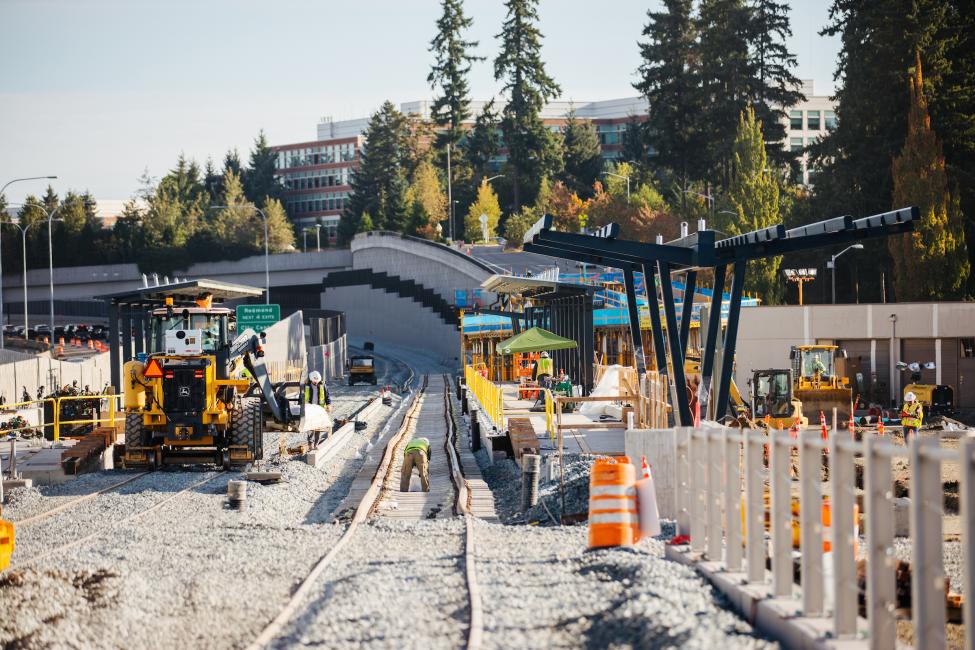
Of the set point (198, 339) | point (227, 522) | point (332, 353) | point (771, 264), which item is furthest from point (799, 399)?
point (332, 353)

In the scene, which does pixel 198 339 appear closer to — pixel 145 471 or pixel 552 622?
pixel 145 471

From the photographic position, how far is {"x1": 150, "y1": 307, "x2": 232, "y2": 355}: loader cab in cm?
2242

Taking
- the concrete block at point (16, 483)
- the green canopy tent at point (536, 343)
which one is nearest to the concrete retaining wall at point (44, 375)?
the green canopy tent at point (536, 343)

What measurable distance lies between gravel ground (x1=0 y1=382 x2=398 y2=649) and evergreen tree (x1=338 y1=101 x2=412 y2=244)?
364ft

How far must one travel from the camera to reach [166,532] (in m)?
15.5

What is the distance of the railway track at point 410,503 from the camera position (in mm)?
9820

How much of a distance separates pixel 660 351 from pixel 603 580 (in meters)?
15.1

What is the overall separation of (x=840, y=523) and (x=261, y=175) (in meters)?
162

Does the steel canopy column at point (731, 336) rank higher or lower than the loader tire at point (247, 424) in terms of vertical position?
higher

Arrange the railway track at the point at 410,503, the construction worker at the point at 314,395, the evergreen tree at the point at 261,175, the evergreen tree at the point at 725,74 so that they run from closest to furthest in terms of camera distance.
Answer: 1. the railway track at the point at 410,503
2. the construction worker at the point at 314,395
3. the evergreen tree at the point at 725,74
4. the evergreen tree at the point at 261,175

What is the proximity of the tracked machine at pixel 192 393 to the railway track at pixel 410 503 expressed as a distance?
2667 millimetres

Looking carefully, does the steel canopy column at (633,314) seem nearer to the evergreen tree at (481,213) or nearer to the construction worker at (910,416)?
the construction worker at (910,416)

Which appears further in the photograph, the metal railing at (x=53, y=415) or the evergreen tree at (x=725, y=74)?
the evergreen tree at (x=725, y=74)

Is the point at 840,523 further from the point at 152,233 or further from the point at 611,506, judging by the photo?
the point at 152,233
